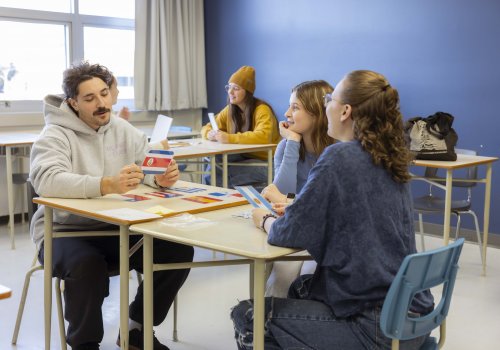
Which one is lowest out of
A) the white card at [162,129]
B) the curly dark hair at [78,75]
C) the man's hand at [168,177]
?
the man's hand at [168,177]

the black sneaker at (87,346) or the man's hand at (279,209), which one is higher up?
the man's hand at (279,209)

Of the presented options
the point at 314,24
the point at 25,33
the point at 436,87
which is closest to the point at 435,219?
the point at 436,87

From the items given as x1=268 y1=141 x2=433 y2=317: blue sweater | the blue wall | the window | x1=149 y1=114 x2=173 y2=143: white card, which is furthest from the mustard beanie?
x1=268 y1=141 x2=433 y2=317: blue sweater

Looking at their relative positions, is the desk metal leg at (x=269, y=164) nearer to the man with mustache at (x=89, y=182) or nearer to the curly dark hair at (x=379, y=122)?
the man with mustache at (x=89, y=182)

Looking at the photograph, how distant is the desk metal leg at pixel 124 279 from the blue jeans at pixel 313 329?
0.52 meters

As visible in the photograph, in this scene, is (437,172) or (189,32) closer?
(437,172)

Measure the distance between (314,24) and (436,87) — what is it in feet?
4.27

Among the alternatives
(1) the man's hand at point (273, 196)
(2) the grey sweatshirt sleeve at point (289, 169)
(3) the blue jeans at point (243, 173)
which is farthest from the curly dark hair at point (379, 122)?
(3) the blue jeans at point (243, 173)

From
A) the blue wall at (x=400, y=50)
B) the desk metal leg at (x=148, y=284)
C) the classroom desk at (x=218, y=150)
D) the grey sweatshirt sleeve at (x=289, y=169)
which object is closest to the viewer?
the desk metal leg at (x=148, y=284)

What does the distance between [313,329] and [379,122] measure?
58 cm

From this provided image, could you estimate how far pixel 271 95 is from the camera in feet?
20.1

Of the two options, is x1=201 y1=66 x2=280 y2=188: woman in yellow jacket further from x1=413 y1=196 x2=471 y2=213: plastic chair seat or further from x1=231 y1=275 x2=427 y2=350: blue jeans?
x1=231 y1=275 x2=427 y2=350: blue jeans

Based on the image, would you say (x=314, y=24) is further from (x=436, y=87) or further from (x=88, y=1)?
(x=88, y=1)

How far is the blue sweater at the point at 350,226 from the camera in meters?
1.70
